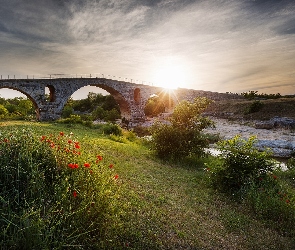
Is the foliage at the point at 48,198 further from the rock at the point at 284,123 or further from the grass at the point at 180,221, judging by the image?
the rock at the point at 284,123

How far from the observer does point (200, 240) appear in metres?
6.14

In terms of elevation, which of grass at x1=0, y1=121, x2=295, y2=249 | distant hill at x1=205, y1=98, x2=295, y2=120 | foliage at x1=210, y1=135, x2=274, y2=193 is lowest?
grass at x1=0, y1=121, x2=295, y2=249

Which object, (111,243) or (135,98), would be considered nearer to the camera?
(111,243)

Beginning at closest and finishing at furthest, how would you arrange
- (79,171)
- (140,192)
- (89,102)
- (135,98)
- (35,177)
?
(35,177)
(79,171)
(140,192)
(135,98)
(89,102)

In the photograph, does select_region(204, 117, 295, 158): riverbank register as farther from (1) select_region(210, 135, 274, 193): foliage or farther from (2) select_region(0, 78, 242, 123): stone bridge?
(2) select_region(0, 78, 242, 123): stone bridge

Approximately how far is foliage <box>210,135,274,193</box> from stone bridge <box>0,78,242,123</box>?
31.7 metres

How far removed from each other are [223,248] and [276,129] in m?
34.1

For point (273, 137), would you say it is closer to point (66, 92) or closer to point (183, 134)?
point (183, 134)

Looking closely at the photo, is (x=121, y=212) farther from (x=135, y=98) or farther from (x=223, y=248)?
(x=135, y=98)

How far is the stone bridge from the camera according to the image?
35.4 meters

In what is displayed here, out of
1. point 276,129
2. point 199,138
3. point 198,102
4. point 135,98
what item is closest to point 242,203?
point 199,138

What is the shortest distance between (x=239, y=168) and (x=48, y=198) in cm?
737

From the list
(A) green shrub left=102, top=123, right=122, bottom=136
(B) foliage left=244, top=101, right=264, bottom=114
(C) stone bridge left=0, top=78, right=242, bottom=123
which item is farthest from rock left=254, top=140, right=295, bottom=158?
(C) stone bridge left=0, top=78, right=242, bottom=123

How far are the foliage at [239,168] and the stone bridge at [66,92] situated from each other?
31.7m
